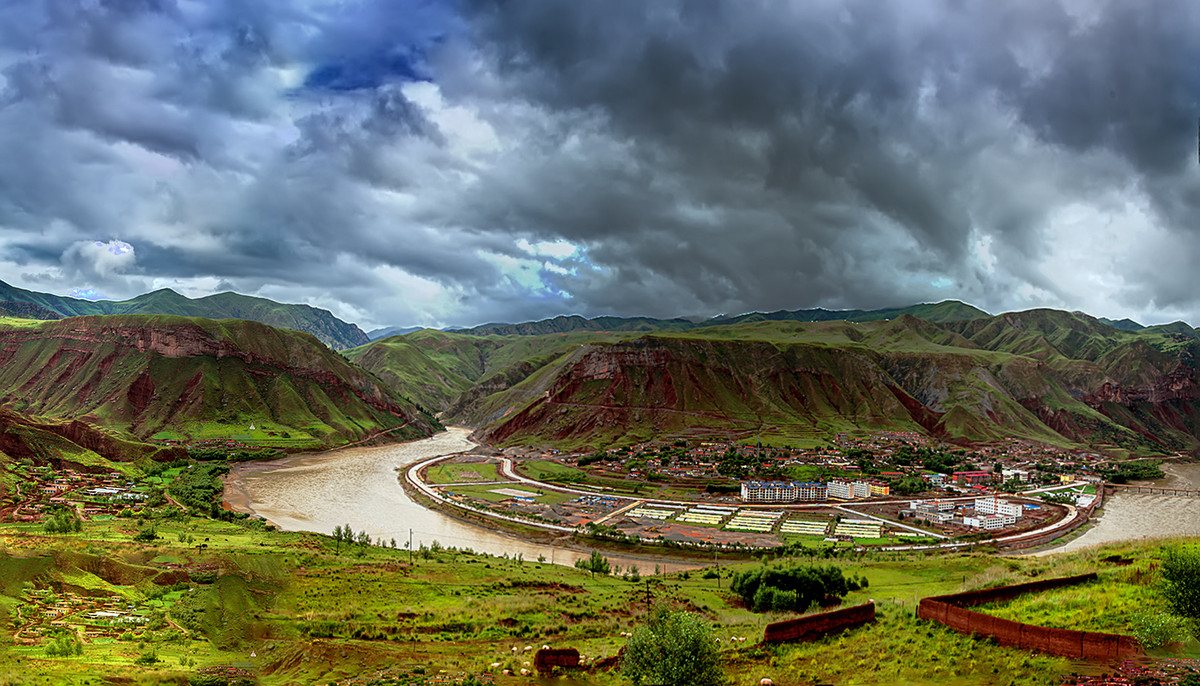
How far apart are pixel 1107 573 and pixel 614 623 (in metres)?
24.9

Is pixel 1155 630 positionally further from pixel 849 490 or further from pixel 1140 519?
pixel 1140 519

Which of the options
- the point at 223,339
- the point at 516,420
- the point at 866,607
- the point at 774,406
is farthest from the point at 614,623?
the point at 223,339

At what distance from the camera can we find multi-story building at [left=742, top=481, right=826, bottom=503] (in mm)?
103250

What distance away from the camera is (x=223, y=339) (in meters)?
177

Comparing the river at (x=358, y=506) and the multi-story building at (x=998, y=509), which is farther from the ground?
the multi-story building at (x=998, y=509)

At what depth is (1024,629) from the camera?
66.3 ft

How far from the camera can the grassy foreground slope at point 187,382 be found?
152375 mm

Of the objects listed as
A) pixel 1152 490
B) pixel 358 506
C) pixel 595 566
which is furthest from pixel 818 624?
pixel 1152 490

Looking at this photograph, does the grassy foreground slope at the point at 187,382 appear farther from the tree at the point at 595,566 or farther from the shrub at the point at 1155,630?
the shrub at the point at 1155,630

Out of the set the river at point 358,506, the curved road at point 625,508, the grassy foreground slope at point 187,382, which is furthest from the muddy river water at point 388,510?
the grassy foreground slope at point 187,382

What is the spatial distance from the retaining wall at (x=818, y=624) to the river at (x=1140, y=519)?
60696 millimetres

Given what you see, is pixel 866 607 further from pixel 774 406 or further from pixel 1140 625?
pixel 774 406

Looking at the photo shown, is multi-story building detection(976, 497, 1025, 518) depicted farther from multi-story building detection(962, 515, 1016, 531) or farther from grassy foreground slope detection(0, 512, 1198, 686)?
grassy foreground slope detection(0, 512, 1198, 686)

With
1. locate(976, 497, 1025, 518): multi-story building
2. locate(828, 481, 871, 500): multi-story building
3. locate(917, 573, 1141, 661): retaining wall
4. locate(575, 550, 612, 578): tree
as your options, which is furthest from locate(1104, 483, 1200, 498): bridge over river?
locate(917, 573, 1141, 661): retaining wall
